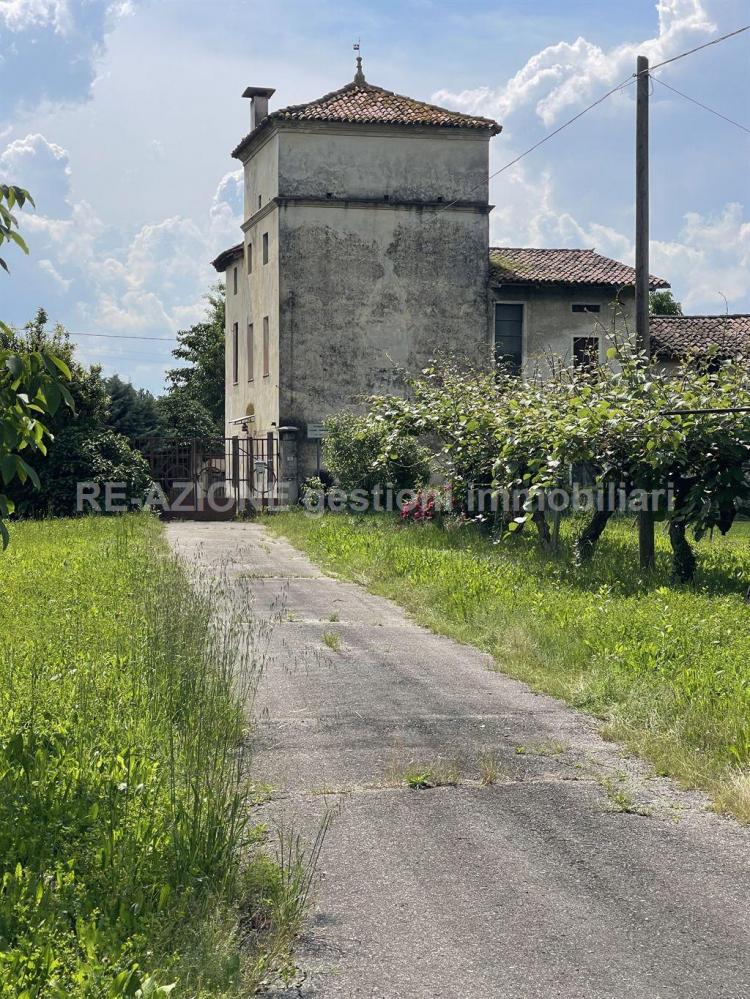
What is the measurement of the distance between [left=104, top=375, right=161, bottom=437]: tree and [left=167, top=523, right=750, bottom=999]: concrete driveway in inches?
2181

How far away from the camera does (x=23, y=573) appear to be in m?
15.2

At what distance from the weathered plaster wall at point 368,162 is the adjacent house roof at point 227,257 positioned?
6.43 meters

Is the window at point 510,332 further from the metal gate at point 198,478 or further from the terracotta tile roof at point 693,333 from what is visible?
the metal gate at point 198,478

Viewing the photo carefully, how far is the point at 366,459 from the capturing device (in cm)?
2866

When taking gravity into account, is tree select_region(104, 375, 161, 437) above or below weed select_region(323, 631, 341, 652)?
above

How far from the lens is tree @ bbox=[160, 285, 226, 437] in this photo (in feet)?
214

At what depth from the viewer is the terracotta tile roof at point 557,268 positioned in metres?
37.3

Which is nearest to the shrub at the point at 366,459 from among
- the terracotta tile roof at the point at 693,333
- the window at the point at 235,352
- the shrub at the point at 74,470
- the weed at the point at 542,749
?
the shrub at the point at 74,470

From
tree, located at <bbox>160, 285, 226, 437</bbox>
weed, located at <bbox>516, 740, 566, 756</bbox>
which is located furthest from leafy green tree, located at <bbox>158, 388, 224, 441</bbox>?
weed, located at <bbox>516, 740, 566, 756</bbox>

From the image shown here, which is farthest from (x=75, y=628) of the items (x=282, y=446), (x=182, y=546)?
(x=282, y=446)

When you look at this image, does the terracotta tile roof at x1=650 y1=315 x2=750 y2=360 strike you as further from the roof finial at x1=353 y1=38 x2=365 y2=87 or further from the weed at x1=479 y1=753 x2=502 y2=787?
the weed at x1=479 y1=753 x2=502 y2=787

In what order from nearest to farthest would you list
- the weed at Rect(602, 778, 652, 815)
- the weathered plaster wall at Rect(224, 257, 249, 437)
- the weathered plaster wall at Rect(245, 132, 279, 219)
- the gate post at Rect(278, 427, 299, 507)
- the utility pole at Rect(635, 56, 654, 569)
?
1. the weed at Rect(602, 778, 652, 815)
2. the utility pole at Rect(635, 56, 654, 569)
3. the gate post at Rect(278, 427, 299, 507)
4. the weathered plaster wall at Rect(245, 132, 279, 219)
5. the weathered plaster wall at Rect(224, 257, 249, 437)

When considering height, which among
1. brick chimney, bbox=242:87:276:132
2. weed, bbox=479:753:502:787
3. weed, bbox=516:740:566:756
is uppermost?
brick chimney, bbox=242:87:276:132

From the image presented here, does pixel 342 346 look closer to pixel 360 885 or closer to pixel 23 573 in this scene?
pixel 23 573
